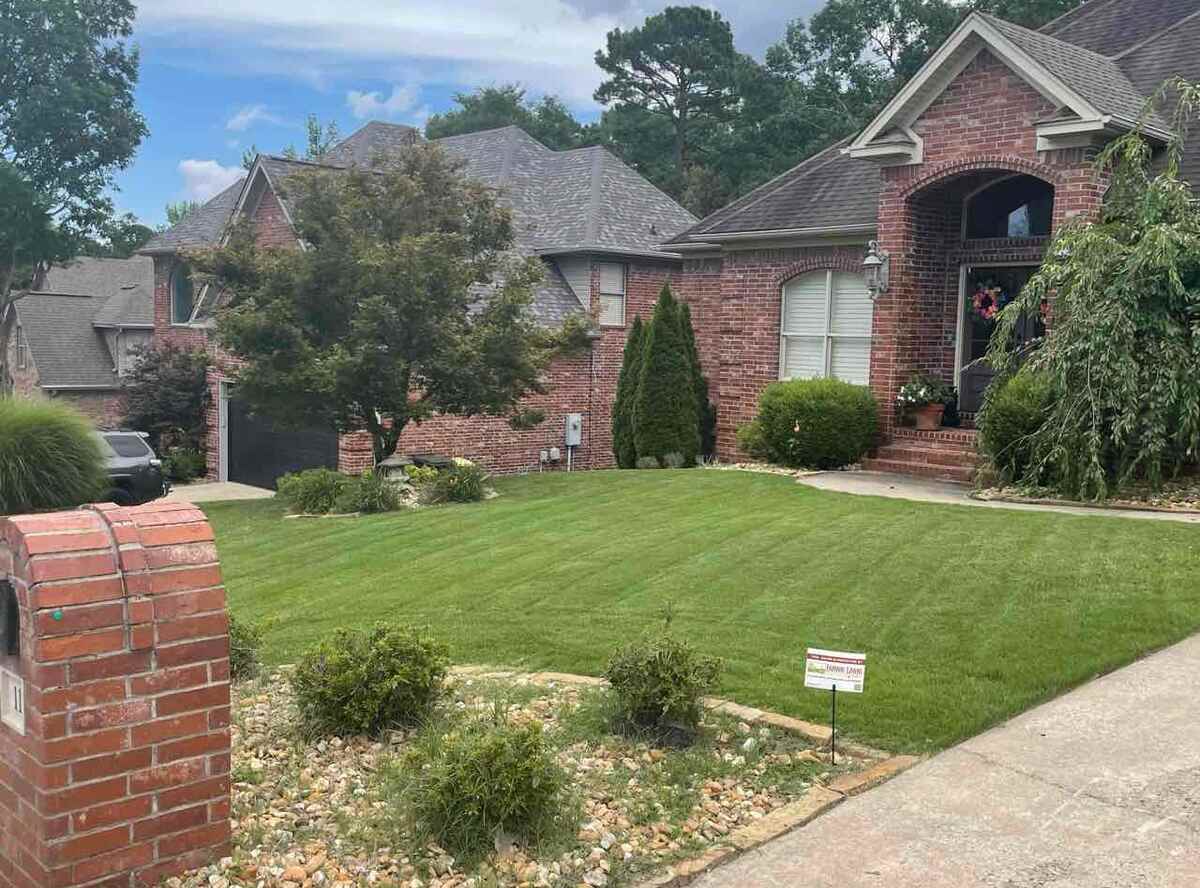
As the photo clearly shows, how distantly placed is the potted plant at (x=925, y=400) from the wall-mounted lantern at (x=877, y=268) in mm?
1362

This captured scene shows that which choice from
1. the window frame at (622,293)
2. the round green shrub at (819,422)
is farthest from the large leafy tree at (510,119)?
the round green shrub at (819,422)

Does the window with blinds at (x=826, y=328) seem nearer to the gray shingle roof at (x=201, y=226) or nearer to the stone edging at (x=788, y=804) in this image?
the stone edging at (x=788, y=804)

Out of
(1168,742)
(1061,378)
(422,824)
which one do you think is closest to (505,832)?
(422,824)

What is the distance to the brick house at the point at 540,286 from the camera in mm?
Result: 21516

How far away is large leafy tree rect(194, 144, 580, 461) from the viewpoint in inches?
594

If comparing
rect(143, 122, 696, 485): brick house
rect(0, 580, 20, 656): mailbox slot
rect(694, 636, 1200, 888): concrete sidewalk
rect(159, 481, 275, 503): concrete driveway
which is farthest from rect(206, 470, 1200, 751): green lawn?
rect(159, 481, 275, 503): concrete driveway

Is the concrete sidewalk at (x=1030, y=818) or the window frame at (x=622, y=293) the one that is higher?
the window frame at (x=622, y=293)

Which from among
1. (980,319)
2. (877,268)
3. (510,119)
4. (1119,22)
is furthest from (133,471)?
(510,119)

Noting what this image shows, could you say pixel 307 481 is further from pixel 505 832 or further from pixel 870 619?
pixel 505 832

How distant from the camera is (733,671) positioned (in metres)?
6.14

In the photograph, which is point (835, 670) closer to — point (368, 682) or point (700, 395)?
point (368, 682)

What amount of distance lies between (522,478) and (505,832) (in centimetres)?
1392

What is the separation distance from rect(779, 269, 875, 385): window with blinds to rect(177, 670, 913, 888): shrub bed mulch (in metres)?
12.1

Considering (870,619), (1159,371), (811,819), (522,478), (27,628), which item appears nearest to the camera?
(27,628)
